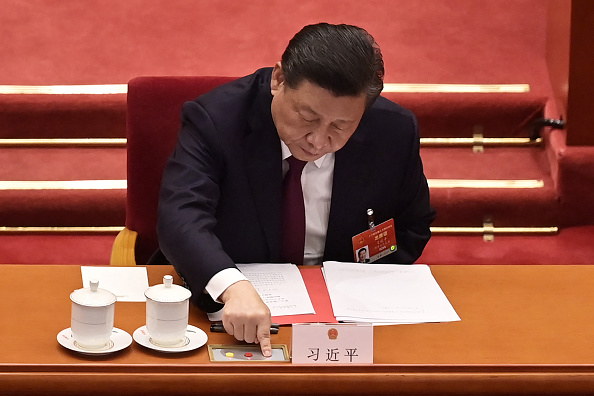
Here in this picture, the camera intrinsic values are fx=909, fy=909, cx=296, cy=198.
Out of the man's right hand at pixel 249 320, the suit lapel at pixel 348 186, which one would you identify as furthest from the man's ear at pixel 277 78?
the man's right hand at pixel 249 320

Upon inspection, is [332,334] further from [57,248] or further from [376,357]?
[57,248]

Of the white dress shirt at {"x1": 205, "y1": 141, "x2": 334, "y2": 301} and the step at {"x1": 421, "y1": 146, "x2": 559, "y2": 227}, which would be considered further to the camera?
the step at {"x1": 421, "y1": 146, "x2": 559, "y2": 227}

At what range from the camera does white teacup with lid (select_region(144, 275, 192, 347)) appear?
145 centimetres

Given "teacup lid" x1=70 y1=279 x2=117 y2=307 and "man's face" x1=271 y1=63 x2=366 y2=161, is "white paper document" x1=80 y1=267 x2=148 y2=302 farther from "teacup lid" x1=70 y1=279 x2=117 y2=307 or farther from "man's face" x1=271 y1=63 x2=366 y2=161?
"man's face" x1=271 y1=63 x2=366 y2=161

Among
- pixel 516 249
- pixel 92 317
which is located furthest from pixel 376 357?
pixel 516 249

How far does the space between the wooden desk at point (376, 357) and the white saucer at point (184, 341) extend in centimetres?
1

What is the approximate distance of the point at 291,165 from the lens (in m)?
1.92

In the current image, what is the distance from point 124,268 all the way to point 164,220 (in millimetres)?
150

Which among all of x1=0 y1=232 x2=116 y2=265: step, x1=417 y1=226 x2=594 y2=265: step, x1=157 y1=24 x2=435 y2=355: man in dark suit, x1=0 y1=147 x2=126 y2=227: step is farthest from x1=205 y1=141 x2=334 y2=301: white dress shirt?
x1=0 y1=147 x2=126 y2=227: step

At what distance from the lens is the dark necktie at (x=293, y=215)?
6.31 feet

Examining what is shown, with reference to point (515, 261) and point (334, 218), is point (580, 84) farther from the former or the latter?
point (334, 218)

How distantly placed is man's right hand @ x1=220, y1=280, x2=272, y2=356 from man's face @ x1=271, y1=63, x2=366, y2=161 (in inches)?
14.8

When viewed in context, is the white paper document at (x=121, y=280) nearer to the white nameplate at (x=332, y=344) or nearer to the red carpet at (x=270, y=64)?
the white nameplate at (x=332, y=344)

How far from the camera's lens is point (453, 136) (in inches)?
133
